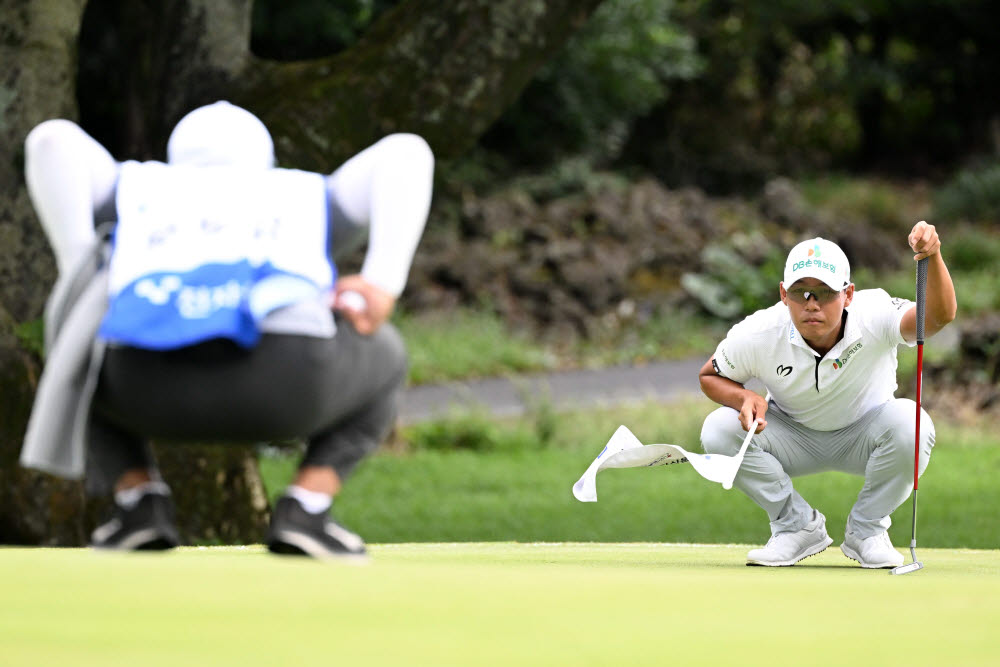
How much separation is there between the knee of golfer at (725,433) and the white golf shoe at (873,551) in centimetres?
51

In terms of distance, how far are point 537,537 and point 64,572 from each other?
534cm

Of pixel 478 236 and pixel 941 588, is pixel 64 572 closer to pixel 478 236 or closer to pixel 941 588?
pixel 941 588

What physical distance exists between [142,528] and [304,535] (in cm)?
41

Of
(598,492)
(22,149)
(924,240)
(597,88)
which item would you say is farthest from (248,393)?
(597,88)

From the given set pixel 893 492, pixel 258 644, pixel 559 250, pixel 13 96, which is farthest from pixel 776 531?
pixel 559 250

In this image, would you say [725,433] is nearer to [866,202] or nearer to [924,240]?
[924,240]

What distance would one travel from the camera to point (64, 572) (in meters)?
2.89

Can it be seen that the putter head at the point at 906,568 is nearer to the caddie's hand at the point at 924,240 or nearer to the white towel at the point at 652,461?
the white towel at the point at 652,461

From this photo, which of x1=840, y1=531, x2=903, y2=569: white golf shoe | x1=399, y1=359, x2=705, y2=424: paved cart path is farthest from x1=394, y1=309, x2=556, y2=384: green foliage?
x1=840, y1=531, x2=903, y2=569: white golf shoe

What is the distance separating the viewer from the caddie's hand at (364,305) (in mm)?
3305

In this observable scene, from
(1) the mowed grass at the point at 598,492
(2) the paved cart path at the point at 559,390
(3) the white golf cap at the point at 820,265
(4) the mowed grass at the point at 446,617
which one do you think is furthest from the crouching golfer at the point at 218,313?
(2) the paved cart path at the point at 559,390

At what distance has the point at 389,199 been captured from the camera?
132 inches

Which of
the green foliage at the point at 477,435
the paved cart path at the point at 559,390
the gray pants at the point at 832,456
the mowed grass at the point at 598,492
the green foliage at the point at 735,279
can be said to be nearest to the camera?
the gray pants at the point at 832,456

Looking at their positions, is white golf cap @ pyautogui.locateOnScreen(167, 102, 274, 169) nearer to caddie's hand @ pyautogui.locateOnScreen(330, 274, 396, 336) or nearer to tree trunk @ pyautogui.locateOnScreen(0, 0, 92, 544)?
caddie's hand @ pyautogui.locateOnScreen(330, 274, 396, 336)
